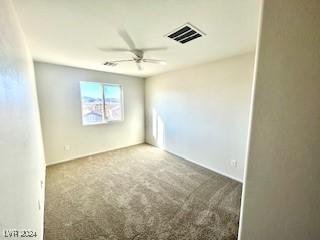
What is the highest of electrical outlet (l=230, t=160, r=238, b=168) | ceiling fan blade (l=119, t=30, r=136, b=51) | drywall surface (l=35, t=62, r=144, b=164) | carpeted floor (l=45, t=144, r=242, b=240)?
ceiling fan blade (l=119, t=30, r=136, b=51)

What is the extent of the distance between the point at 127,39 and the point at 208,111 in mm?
2113

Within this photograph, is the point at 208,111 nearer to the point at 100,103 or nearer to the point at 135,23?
the point at 135,23

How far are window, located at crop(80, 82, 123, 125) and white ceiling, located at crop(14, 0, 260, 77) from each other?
60.6 inches

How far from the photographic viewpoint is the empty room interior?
694 mm

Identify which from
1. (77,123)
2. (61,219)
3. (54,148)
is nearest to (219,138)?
(61,219)

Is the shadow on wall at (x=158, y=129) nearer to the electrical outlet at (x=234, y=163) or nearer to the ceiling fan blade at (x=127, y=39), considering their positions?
the electrical outlet at (x=234, y=163)

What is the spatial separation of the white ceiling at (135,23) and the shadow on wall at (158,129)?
2.43 meters

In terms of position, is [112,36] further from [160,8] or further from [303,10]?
[303,10]

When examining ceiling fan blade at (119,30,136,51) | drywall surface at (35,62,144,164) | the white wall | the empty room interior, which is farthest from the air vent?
drywall surface at (35,62,144,164)

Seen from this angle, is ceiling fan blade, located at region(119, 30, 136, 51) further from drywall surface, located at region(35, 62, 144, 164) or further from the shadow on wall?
the shadow on wall

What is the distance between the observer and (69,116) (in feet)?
11.4

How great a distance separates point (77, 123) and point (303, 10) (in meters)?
4.11

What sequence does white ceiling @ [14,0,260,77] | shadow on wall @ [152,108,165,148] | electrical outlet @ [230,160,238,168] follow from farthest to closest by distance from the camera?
shadow on wall @ [152,108,165,148] → electrical outlet @ [230,160,238,168] → white ceiling @ [14,0,260,77]

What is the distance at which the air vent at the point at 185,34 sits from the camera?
1.62m
